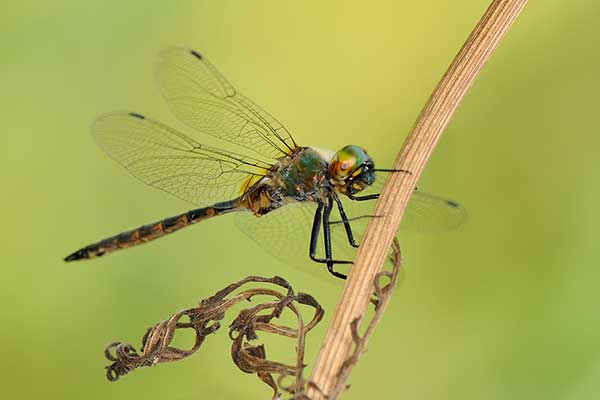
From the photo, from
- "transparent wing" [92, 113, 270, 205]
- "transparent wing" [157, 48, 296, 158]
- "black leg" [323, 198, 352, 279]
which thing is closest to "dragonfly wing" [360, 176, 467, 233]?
"black leg" [323, 198, 352, 279]

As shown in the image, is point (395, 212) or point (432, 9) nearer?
point (395, 212)

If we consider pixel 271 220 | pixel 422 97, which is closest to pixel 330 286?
pixel 271 220

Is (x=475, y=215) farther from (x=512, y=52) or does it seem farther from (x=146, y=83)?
(x=146, y=83)

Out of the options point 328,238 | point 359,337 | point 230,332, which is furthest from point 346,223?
point 359,337

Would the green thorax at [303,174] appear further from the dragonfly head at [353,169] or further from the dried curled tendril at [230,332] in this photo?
the dried curled tendril at [230,332]

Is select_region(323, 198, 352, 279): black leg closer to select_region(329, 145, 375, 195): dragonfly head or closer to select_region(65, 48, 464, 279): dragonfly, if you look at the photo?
select_region(65, 48, 464, 279): dragonfly

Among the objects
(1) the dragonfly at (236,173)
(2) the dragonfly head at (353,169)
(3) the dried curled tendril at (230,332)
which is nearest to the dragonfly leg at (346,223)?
(1) the dragonfly at (236,173)

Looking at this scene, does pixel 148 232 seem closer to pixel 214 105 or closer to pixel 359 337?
pixel 214 105
